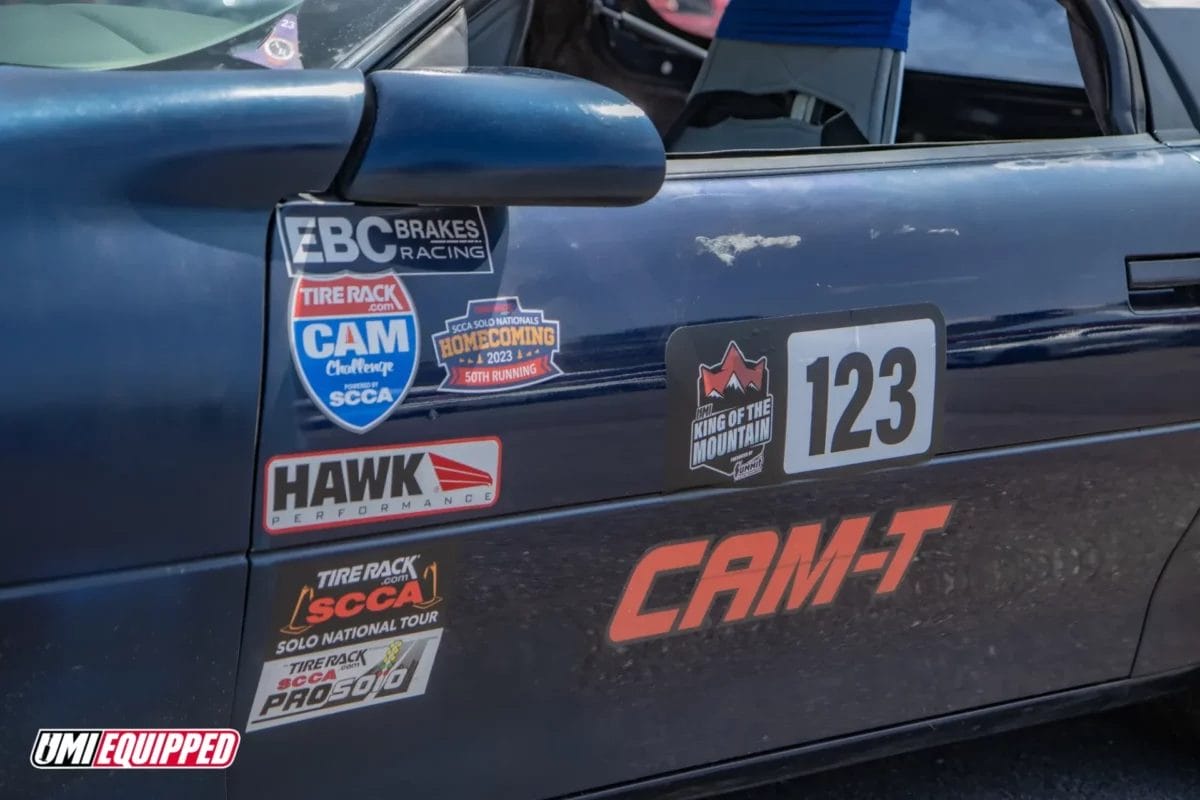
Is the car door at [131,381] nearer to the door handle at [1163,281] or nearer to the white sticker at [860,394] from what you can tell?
the white sticker at [860,394]

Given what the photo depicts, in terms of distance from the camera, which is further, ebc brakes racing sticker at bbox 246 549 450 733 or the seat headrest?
the seat headrest

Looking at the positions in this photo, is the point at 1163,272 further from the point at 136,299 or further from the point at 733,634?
the point at 136,299

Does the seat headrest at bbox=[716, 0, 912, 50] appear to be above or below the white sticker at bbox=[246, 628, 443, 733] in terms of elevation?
above

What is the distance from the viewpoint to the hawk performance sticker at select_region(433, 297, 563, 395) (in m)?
1.51

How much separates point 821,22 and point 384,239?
1396mm

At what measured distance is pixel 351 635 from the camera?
4.97 ft

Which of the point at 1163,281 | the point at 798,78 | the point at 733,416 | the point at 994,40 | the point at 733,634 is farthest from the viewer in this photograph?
the point at 798,78

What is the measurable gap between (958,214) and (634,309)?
543 millimetres

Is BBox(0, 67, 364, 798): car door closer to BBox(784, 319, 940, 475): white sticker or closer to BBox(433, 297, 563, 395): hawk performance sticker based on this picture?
BBox(433, 297, 563, 395): hawk performance sticker

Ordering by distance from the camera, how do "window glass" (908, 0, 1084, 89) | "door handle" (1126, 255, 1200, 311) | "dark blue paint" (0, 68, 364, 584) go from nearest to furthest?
"dark blue paint" (0, 68, 364, 584)
"door handle" (1126, 255, 1200, 311)
"window glass" (908, 0, 1084, 89)

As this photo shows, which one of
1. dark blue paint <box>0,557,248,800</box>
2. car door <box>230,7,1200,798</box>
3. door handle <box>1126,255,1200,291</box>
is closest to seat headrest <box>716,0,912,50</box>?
car door <box>230,7,1200,798</box>

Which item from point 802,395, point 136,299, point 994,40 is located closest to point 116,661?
point 136,299

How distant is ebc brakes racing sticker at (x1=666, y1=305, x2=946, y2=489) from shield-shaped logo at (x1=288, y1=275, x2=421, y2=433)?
34cm

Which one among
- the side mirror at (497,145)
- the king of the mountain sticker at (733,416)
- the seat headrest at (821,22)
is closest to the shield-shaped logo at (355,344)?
the side mirror at (497,145)
